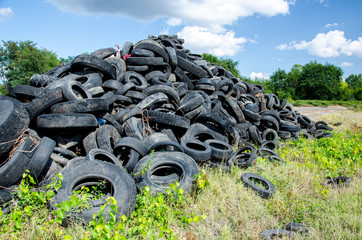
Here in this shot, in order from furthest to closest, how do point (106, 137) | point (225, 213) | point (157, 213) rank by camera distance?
point (106, 137), point (225, 213), point (157, 213)

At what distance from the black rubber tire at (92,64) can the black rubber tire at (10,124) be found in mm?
2901

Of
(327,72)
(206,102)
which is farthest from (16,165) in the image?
(327,72)

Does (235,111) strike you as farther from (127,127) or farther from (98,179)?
(98,179)

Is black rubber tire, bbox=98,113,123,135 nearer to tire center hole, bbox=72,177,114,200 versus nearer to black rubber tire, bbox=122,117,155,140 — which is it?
black rubber tire, bbox=122,117,155,140

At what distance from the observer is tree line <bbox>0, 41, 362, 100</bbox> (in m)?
31.5

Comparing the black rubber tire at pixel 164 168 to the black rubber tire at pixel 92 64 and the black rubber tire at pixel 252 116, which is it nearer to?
the black rubber tire at pixel 92 64

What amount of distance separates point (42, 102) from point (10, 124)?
1.10 meters

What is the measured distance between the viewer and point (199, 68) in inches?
376

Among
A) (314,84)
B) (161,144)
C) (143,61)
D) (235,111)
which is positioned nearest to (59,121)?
(161,144)

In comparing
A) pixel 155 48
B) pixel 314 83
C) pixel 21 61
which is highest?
pixel 314 83

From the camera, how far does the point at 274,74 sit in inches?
2093

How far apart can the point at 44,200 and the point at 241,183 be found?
351cm

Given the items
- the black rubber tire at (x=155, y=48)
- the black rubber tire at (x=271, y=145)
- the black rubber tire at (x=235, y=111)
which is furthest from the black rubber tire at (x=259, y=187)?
the black rubber tire at (x=155, y=48)

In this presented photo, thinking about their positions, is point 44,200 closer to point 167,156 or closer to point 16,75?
point 167,156
